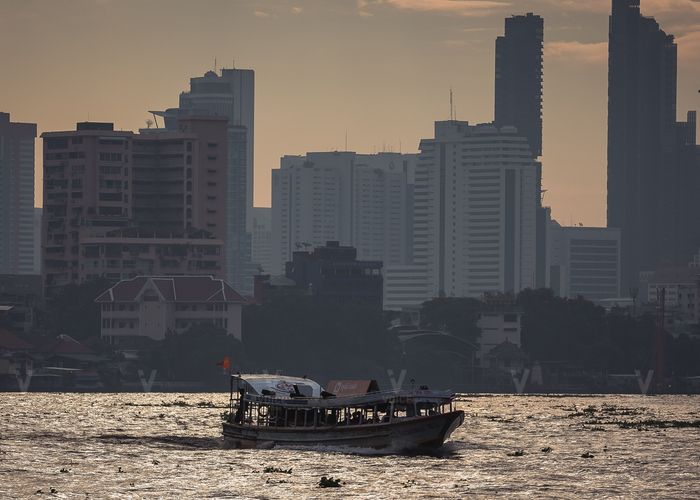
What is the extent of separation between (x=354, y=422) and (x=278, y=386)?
966cm

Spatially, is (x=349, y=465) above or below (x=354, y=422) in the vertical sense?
below

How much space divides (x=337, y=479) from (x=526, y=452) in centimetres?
2521

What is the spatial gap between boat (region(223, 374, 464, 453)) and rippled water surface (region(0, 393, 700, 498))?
3.62 ft

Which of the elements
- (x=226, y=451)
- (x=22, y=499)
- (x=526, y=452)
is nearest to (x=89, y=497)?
(x=22, y=499)

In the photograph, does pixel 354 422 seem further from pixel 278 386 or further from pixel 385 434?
pixel 278 386

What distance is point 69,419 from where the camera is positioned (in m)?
169

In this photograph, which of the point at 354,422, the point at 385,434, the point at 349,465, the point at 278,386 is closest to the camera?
the point at 349,465

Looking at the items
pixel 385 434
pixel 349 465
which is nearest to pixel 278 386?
pixel 385 434

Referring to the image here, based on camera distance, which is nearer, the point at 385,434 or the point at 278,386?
the point at 385,434

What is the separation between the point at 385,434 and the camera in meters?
116

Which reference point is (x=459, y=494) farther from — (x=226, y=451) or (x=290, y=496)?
(x=226, y=451)

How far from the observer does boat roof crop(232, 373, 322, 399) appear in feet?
415

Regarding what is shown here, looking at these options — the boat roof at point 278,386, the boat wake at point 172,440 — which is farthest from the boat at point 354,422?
the boat wake at point 172,440

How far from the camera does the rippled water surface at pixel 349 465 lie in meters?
100
